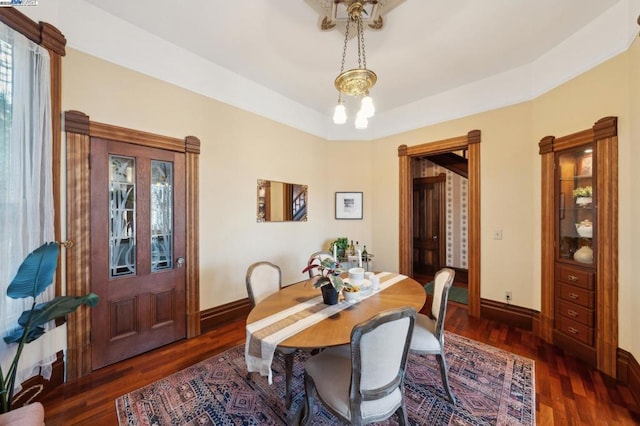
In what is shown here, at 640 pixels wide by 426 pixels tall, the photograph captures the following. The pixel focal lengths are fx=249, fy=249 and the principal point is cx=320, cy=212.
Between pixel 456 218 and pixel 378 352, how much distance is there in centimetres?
496

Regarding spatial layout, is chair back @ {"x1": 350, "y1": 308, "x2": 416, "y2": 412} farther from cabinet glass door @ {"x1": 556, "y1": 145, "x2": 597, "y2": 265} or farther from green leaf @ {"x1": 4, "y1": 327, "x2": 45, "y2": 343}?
cabinet glass door @ {"x1": 556, "y1": 145, "x2": 597, "y2": 265}

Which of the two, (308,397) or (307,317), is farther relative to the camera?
Result: (307,317)

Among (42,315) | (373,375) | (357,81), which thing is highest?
(357,81)

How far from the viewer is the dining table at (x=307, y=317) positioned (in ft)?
4.43

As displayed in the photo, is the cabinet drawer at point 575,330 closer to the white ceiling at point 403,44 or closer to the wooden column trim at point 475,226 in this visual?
the wooden column trim at point 475,226

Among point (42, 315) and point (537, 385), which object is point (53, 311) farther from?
point (537, 385)

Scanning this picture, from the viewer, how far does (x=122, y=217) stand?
7.69 feet

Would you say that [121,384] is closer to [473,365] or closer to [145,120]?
[145,120]

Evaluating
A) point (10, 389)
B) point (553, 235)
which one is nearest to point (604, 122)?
point (553, 235)

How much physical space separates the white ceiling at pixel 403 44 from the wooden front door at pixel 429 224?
7.86ft

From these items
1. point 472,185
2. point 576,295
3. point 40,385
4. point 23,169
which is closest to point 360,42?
point 472,185

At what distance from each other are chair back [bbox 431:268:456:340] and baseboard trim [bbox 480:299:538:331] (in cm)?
163

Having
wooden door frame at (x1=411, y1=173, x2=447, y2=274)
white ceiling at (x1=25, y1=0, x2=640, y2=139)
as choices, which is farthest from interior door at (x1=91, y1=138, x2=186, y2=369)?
wooden door frame at (x1=411, y1=173, x2=447, y2=274)

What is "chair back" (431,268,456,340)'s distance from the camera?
6.10ft
